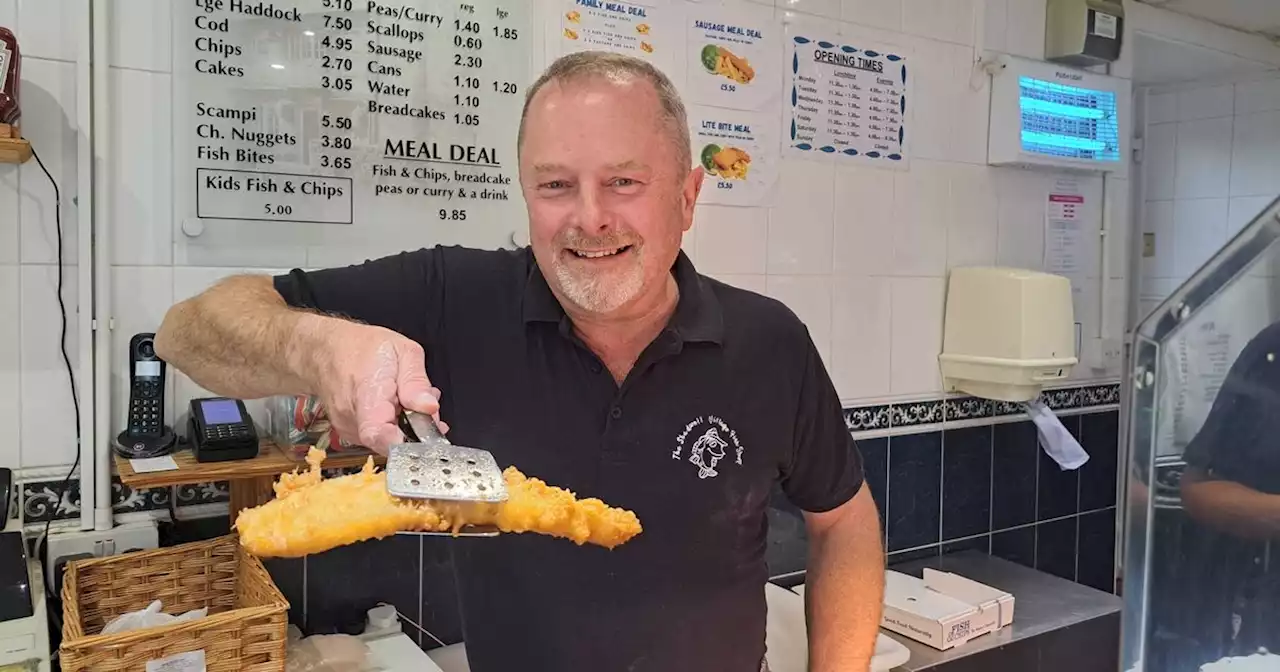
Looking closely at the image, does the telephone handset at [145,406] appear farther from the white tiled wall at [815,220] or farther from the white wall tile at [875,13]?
the white wall tile at [875,13]

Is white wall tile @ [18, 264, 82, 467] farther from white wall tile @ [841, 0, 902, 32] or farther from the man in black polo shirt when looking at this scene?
white wall tile @ [841, 0, 902, 32]

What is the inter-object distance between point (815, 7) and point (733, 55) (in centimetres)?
30

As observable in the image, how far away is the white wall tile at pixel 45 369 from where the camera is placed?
5.36 ft

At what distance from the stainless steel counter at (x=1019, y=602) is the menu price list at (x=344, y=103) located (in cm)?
141

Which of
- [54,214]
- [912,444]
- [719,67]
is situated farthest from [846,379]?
[54,214]

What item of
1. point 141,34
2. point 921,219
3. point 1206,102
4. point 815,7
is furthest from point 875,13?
point 1206,102

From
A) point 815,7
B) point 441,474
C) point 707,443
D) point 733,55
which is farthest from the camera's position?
point 815,7

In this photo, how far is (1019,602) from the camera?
2.50 m

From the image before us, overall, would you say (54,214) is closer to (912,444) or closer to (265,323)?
(265,323)

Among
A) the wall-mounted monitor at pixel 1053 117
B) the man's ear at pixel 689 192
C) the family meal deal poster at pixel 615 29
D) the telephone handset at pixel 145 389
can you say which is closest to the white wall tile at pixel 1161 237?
the wall-mounted monitor at pixel 1053 117

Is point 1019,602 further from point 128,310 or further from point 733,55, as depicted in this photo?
point 128,310

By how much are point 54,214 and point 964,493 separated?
7.92ft

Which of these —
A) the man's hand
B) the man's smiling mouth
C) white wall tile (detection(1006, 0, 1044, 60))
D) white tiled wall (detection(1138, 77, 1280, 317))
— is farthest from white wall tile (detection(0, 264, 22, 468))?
white tiled wall (detection(1138, 77, 1280, 317))

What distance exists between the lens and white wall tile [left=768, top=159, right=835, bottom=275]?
95.7 inches
